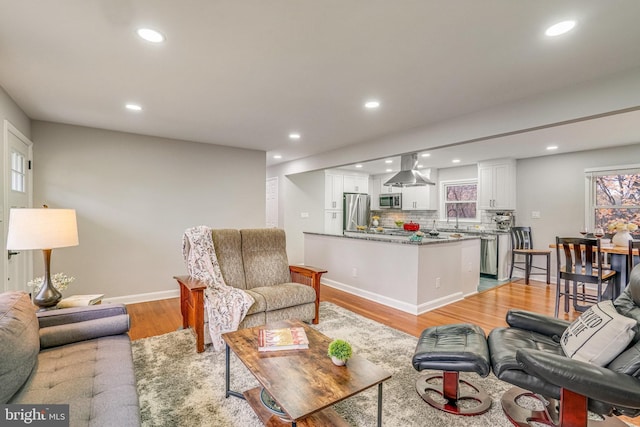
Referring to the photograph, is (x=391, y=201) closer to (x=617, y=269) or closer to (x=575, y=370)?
(x=617, y=269)

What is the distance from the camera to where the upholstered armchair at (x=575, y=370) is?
4.54ft

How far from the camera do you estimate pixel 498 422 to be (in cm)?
185

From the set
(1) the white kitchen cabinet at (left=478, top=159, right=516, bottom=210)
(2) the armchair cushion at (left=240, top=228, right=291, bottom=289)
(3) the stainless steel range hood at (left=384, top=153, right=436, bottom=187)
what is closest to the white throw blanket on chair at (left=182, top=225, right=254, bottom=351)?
(2) the armchair cushion at (left=240, top=228, right=291, bottom=289)

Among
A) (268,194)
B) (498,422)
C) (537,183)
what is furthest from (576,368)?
(268,194)

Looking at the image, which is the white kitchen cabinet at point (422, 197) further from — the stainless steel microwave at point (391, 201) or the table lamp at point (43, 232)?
the table lamp at point (43, 232)

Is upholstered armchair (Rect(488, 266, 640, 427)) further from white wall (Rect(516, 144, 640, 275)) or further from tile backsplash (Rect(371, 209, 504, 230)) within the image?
tile backsplash (Rect(371, 209, 504, 230))

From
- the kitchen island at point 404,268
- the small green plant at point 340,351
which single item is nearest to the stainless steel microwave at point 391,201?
the kitchen island at point 404,268

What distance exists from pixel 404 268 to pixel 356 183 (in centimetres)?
438

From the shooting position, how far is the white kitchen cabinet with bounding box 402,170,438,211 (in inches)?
291

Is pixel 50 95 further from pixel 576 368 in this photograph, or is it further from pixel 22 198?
pixel 576 368

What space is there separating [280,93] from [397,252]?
2.48 m

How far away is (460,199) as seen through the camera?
279 inches

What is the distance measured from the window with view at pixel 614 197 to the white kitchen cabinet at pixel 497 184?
1.16 metres

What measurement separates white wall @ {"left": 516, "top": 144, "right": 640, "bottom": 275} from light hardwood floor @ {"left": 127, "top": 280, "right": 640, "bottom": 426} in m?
1.37
